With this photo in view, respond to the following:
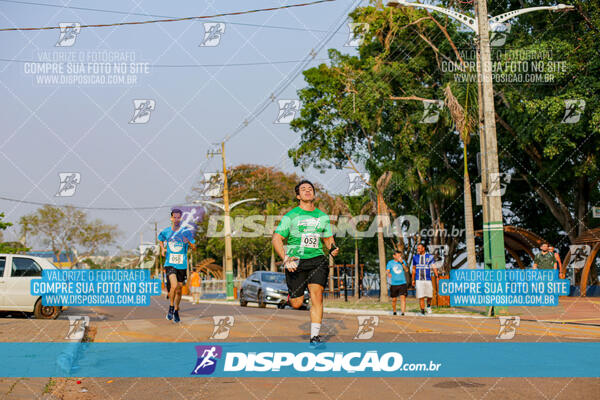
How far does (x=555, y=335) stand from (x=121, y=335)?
25.3ft

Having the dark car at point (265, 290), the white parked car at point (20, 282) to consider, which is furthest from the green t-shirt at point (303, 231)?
the dark car at point (265, 290)

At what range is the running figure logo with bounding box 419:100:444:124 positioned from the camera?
1172 inches

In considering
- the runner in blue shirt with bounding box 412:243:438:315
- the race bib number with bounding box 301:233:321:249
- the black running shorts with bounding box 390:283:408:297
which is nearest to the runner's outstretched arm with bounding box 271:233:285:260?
the race bib number with bounding box 301:233:321:249

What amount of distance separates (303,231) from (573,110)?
61.9 feet

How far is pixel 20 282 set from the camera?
58.2 feet

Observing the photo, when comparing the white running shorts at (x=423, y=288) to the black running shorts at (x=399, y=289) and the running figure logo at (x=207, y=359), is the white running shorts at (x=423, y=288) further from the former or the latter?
the running figure logo at (x=207, y=359)

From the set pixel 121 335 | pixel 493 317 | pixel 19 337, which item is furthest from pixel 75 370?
pixel 493 317

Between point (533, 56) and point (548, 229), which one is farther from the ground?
point (533, 56)

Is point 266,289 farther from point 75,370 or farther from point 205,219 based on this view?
point 205,219

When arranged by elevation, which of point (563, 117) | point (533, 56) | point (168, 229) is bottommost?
point (168, 229)

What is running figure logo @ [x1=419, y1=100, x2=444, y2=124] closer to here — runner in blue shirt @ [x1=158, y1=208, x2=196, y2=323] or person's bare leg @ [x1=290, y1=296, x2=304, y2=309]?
runner in blue shirt @ [x1=158, y1=208, x2=196, y2=323]

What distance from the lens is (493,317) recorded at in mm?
16750

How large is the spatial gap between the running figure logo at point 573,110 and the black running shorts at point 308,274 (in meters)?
18.6

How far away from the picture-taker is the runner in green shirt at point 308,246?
8.38 metres
